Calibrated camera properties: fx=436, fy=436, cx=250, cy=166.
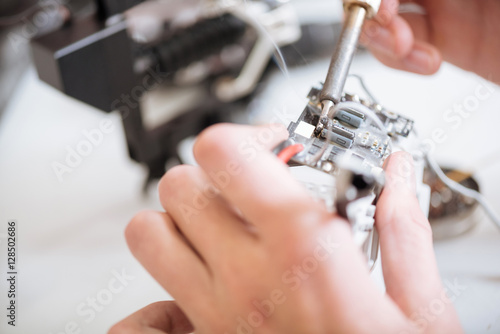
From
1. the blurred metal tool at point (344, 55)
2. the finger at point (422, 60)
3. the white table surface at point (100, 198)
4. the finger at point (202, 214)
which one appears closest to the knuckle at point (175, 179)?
the finger at point (202, 214)

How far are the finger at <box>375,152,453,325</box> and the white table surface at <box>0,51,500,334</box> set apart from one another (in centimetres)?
18

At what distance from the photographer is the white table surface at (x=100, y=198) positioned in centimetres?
44

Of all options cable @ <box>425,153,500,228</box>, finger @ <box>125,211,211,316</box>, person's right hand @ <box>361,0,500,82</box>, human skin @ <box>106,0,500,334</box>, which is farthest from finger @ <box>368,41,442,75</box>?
finger @ <box>125,211,211,316</box>

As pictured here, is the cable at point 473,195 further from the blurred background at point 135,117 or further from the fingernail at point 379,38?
the fingernail at point 379,38

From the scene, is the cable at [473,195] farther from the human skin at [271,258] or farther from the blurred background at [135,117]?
the human skin at [271,258]

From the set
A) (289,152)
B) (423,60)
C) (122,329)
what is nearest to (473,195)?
(423,60)

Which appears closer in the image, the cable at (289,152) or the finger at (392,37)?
the cable at (289,152)

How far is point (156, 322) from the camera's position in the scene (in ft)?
0.97

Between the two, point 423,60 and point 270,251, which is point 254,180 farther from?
point 423,60

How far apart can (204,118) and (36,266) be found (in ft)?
0.95

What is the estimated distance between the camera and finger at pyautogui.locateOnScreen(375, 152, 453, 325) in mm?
263

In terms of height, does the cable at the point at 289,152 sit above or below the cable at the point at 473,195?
above

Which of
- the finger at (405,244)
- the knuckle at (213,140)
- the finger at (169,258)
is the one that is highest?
the knuckle at (213,140)

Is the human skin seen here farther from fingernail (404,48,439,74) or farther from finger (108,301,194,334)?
fingernail (404,48,439,74)
